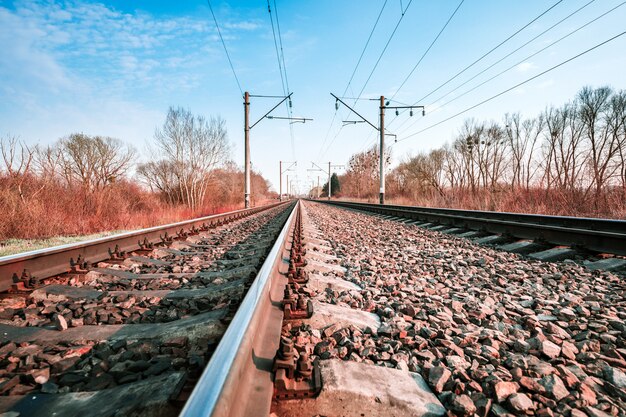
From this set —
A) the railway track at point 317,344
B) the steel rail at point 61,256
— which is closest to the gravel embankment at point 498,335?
the railway track at point 317,344

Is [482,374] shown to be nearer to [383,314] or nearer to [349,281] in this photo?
[383,314]

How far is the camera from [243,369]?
1056 mm

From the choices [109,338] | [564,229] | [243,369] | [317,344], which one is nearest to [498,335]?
[317,344]

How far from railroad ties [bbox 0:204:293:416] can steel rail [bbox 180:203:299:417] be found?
0.55ft

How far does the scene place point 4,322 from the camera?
79.7 inches

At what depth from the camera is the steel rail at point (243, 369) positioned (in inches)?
32.9

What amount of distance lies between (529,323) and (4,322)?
3.32 m

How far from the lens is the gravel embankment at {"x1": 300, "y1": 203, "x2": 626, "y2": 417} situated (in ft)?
4.26

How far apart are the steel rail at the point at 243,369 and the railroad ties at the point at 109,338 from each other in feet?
0.55

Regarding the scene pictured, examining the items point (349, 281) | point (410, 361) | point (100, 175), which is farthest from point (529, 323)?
point (100, 175)

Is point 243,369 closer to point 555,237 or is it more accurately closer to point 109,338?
point 109,338

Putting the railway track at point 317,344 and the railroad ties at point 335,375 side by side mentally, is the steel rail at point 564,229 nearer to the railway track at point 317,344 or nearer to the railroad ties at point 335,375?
the railway track at point 317,344

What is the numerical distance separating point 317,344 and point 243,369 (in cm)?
66

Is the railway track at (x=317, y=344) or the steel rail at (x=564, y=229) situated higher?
the steel rail at (x=564, y=229)
